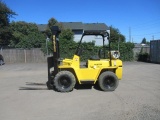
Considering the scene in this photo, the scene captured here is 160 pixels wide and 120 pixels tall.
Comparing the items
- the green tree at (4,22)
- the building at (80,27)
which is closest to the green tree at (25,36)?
the green tree at (4,22)

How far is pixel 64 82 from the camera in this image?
440 inches

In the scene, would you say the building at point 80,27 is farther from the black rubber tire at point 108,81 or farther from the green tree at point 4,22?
the black rubber tire at point 108,81

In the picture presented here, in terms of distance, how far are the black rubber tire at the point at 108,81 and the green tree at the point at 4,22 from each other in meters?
30.3

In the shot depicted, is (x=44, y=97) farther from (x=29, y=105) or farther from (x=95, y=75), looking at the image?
(x=95, y=75)

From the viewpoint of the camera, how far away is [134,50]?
33062 millimetres

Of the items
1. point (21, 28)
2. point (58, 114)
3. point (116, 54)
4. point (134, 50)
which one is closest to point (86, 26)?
point (21, 28)

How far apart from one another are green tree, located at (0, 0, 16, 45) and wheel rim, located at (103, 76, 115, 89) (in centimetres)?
3036

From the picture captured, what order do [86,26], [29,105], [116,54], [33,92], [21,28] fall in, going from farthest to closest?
[86,26] → [21,28] → [116,54] → [33,92] → [29,105]

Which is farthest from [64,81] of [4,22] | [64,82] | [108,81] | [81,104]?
[4,22]

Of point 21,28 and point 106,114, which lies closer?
point 106,114

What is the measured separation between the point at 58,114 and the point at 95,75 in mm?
4018

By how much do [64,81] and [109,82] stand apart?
6.15 ft

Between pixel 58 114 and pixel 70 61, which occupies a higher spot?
pixel 70 61

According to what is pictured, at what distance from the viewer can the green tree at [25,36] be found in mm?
38469
